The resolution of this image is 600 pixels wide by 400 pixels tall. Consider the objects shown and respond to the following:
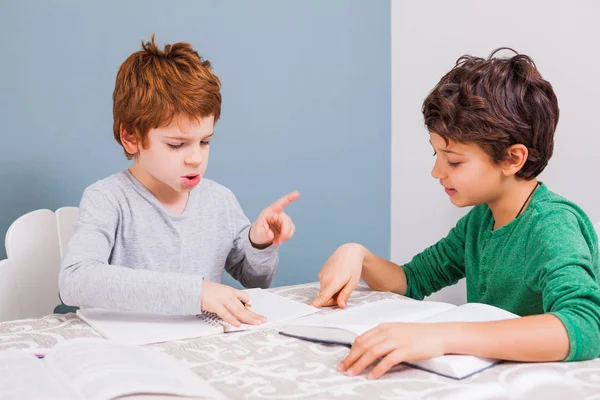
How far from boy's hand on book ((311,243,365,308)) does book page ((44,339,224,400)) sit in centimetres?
39

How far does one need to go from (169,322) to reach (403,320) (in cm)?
34

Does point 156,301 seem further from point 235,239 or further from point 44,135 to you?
point 44,135

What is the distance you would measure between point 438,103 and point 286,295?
1.38 ft

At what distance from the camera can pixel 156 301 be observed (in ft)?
3.28

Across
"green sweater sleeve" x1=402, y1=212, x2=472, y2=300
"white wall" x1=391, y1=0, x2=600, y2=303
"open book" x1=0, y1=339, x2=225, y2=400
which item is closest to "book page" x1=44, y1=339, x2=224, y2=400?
"open book" x1=0, y1=339, x2=225, y2=400

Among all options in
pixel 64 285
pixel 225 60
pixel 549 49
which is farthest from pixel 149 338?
pixel 549 49

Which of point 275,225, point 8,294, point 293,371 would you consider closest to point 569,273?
point 293,371

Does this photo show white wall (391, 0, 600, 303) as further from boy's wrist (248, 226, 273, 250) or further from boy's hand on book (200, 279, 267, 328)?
boy's hand on book (200, 279, 267, 328)

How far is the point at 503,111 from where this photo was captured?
3.50ft

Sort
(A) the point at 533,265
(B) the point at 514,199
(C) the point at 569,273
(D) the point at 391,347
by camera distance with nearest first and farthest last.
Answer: (D) the point at 391,347, (C) the point at 569,273, (A) the point at 533,265, (B) the point at 514,199

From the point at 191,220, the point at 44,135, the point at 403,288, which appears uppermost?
the point at 44,135

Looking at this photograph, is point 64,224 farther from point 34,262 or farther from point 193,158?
point 193,158

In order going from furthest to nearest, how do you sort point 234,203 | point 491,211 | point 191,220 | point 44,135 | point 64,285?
point 44,135
point 234,203
point 191,220
point 491,211
point 64,285

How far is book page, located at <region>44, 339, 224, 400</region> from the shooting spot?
0.64 meters
